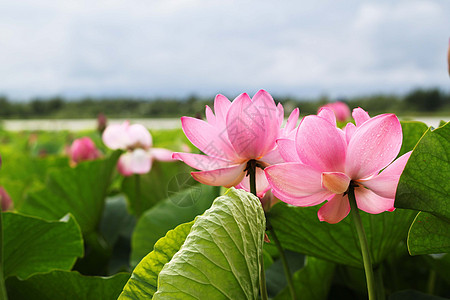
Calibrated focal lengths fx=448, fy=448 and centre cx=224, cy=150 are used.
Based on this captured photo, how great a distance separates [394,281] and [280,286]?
6.3 inches

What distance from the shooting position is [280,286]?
54cm

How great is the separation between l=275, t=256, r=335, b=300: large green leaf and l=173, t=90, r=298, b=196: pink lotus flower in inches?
6.9

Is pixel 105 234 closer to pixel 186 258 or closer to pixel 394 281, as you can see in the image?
pixel 394 281

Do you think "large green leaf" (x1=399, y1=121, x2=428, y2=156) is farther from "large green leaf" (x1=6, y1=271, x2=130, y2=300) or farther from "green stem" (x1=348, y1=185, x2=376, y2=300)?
"large green leaf" (x1=6, y1=271, x2=130, y2=300)

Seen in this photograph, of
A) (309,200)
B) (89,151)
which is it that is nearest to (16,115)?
(89,151)

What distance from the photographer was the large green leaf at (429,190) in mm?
300

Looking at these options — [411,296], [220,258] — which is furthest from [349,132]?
[411,296]

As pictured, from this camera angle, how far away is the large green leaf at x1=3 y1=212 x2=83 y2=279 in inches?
19.8

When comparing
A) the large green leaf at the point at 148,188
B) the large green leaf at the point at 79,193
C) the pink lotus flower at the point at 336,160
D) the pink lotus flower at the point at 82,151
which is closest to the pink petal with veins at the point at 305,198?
the pink lotus flower at the point at 336,160

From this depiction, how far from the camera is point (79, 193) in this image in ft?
2.79

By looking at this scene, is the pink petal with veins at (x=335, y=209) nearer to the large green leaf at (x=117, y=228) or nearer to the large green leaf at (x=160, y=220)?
the large green leaf at (x=160, y=220)

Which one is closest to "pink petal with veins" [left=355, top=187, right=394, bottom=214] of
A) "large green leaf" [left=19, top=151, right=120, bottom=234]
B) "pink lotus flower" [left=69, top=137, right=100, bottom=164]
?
"large green leaf" [left=19, top=151, right=120, bottom=234]

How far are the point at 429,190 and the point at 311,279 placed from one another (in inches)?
8.3

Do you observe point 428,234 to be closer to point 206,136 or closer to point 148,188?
point 206,136
